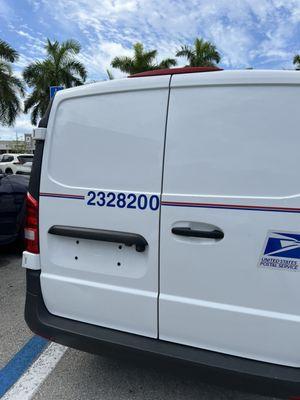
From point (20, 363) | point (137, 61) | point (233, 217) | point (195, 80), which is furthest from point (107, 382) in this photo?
point (137, 61)

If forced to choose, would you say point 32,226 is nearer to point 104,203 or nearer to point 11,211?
point 104,203

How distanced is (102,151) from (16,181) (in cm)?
427

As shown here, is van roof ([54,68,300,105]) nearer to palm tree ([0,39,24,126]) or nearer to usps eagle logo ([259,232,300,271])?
usps eagle logo ([259,232,300,271])

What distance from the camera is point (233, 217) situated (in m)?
2.05

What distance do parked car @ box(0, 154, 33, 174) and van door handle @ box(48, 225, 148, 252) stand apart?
2249cm

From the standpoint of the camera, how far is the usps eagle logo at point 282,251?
6.43ft

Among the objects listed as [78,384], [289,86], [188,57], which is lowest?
[78,384]

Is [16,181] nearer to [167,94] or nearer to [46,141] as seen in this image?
[46,141]

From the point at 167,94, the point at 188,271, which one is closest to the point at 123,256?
the point at 188,271

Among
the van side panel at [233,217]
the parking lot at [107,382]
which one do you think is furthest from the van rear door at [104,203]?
the parking lot at [107,382]

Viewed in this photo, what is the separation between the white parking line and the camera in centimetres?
267

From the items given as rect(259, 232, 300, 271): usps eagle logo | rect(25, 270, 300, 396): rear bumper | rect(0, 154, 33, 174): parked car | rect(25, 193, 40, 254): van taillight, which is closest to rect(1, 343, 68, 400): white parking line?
rect(25, 270, 300, 396): rear bumper

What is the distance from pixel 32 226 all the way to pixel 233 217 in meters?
1.34

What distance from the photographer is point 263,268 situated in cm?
203
